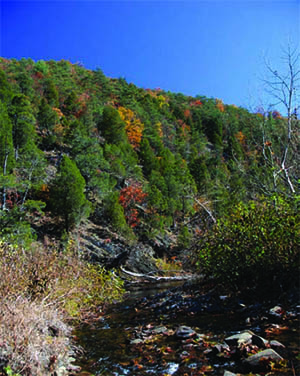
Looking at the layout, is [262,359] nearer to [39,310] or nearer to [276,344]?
[276,344]

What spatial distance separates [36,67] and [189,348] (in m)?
82.6

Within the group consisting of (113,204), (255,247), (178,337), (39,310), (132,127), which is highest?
(132,127)

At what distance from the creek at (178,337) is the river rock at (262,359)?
7.6 inches

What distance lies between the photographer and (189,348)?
6.43 m

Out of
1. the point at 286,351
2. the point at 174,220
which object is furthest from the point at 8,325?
the point at 174,220

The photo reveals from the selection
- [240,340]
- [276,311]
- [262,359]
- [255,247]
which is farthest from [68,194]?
[262,359]

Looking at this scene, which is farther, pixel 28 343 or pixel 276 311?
pixel 276 311

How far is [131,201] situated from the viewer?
44.9 metres

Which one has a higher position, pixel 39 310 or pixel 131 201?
pixel 131 201

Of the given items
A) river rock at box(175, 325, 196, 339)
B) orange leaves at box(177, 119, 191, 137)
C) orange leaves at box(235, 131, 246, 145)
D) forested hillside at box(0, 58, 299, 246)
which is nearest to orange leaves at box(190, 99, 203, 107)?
orange leaves at box(177, 119, 191, 137)

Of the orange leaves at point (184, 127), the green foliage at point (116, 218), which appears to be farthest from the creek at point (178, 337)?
the orange leaves at point (184, 127)

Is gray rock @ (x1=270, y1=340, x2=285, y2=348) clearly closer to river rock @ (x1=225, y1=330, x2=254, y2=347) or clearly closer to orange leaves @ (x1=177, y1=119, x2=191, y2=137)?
river rock @ (x1=225, y1=330, x2=254, y2=347)

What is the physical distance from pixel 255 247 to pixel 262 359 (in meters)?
4.31

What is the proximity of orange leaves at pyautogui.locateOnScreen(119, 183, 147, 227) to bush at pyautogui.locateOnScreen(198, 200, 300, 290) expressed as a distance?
32647 millimetres
